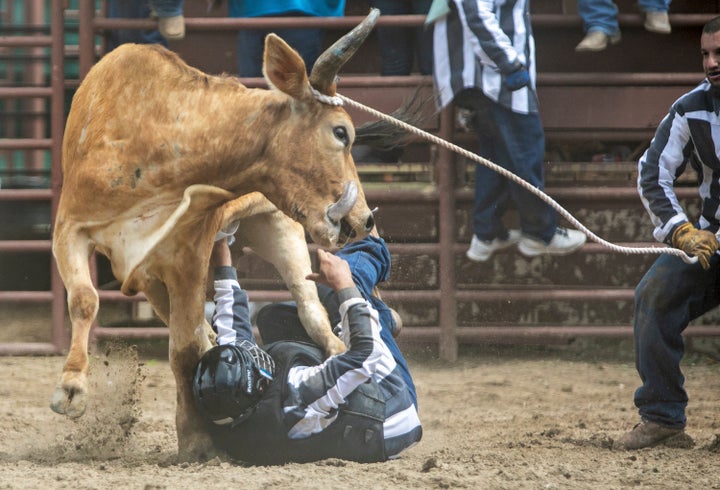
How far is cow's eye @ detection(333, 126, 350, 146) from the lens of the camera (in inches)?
157

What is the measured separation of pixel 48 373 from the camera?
6312mm

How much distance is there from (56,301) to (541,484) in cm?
376

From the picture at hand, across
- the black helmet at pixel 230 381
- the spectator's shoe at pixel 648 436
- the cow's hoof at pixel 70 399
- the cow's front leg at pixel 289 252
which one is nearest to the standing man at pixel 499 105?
the cow's front leg at pixel 289 252

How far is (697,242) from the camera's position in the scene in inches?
176

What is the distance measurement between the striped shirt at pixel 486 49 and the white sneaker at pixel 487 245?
0.73 metres

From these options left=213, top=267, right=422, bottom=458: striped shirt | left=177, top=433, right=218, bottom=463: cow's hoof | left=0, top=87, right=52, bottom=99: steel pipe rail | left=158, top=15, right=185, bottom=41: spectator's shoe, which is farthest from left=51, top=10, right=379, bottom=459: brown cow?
left=0, top=87, right=52, bottom=99: steel pipe rail

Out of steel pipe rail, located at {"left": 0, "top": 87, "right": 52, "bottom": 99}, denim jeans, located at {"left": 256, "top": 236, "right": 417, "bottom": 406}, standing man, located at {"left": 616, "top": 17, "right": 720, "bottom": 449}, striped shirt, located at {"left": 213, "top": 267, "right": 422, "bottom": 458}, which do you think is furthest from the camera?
steel pipe rail, located at {"left": 0, "top": 87, "right": 52, "bottom": 99}

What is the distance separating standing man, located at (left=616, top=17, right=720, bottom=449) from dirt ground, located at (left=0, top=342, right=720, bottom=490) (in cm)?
16

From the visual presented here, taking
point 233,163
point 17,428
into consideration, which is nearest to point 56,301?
point 17,428

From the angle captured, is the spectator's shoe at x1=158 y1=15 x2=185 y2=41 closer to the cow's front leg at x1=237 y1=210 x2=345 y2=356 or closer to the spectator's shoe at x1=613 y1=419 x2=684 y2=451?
the cow's front leg at x1=237 y1=210 x2=345 y2=356

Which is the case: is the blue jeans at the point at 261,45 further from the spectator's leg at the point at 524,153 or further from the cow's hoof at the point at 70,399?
the cow's hoof at the point at 70,399

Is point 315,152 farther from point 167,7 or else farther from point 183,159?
point 167,7

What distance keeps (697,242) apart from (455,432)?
1421 millimetres

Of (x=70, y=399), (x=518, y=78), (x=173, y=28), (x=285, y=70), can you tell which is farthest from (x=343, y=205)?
(x=173, y=28)
